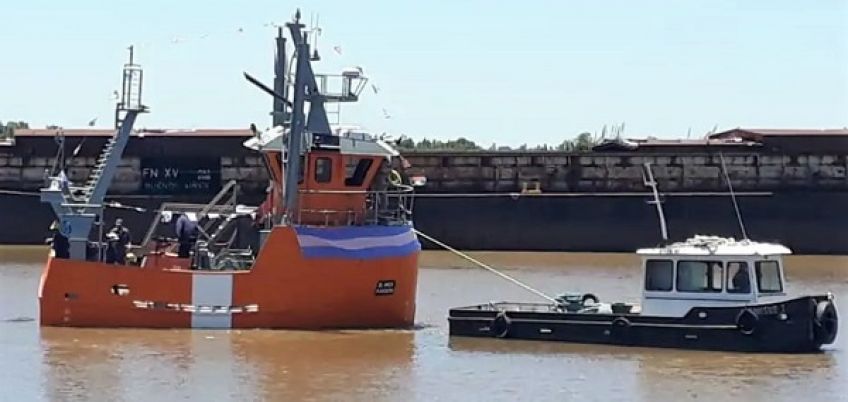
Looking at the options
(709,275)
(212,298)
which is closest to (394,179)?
(212,298)

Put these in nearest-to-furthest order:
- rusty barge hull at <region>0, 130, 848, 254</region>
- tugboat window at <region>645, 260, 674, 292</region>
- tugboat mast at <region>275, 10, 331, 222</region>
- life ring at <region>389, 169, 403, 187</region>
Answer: tugboat window at <region>645, 260, 674, 292</region> → tugboat mast at <region>275, 10, 331, 222</region> → life ring at <region>389, 169, 403, 187</region> → rusty barge hull at <region>0, 130, 848, 254</region>

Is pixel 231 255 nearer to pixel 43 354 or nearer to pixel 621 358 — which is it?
pixel 43 354

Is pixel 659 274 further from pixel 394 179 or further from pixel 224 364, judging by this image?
pixel 224 364

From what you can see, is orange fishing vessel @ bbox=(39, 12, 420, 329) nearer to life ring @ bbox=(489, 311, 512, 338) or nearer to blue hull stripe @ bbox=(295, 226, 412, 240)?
blue hull stripe @ bbox=(295, 226, 412, 240)

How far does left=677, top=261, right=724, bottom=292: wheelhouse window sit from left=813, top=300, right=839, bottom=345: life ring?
1301mm

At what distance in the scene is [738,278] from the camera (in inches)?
763

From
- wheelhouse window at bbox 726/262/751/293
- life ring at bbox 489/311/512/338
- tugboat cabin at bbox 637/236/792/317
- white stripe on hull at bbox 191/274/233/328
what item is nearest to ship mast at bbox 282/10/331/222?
white stripe on hull at bbox 191/274/233/328

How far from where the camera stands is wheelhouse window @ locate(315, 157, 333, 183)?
2183 centimetres

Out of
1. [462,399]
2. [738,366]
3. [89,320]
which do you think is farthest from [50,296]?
[738,366]

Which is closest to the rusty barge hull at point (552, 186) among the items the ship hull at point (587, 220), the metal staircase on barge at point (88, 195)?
the ship hull at point (587, 220)

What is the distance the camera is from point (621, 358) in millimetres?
18922

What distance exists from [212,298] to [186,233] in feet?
4.79

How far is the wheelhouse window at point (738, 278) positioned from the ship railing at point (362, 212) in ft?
17.0

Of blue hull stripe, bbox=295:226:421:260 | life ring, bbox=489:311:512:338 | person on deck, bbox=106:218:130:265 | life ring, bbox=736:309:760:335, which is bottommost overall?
life ring, bbox=489:311:512:338
